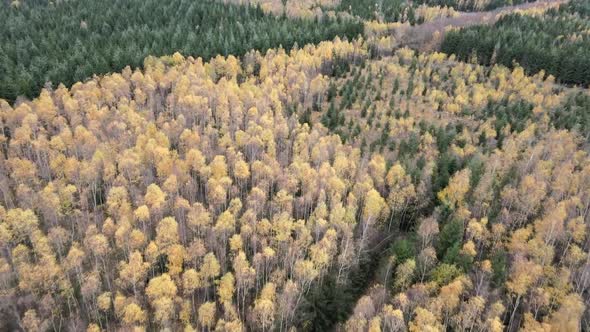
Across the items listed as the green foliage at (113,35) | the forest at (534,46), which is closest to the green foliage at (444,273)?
the green foliage at (113,35)

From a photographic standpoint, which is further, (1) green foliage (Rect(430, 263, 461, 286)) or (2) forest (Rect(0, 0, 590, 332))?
(1) green foliage (Rect(430, 263, 461, 286))

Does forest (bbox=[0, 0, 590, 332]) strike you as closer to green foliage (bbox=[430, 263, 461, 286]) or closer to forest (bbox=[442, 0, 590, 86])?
green foliage (bbox=[430, 263, 461, 286])

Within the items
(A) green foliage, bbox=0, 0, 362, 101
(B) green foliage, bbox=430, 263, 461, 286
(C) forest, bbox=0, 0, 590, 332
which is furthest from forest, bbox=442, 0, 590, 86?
(B) green foliage, bbox=430, 263, 461, 286

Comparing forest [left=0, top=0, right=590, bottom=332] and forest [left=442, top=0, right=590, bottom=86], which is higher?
forest [left=442, top=0, right=590, bottom=86]

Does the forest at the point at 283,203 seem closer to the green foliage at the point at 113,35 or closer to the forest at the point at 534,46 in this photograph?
the green foliage at the point at 113,35

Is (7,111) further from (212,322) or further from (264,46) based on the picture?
(264,46)
